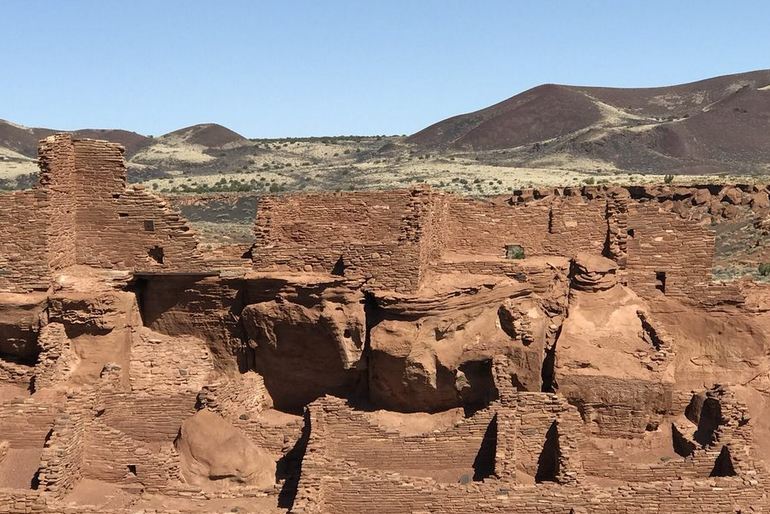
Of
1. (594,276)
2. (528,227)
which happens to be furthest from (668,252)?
(528,227)

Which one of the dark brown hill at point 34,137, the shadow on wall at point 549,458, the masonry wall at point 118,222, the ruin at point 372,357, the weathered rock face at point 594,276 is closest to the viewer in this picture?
the ruin at point 372,357

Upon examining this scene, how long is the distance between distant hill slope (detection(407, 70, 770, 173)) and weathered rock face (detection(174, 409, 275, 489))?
Result: 54.2 metres

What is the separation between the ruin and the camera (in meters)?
12.0

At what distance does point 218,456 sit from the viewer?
12.6 meters

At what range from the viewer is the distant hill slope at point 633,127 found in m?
69.1

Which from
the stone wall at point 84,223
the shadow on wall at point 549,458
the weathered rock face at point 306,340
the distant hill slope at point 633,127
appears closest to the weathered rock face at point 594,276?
the shadow on wall at point 549,458

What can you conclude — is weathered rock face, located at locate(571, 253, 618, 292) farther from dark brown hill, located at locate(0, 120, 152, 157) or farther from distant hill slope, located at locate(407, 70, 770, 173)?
dark brown hill, located at locate(0, 120, 152, 157)

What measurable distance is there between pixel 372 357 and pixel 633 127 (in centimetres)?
6955

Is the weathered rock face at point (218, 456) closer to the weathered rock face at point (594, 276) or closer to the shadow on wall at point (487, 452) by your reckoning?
the shadow on wall at point (487, 452)

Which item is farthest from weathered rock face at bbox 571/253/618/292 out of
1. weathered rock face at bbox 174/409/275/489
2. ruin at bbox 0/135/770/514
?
weathered rock face at bbox 174/409/275/489

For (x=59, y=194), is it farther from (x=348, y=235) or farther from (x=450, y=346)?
(x=450, y=346)

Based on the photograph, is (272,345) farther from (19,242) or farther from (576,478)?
(576,478)

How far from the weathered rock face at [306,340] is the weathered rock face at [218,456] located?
1.69 m

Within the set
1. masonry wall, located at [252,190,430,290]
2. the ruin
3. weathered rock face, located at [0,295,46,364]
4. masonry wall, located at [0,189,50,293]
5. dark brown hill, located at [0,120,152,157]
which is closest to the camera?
the ruin
